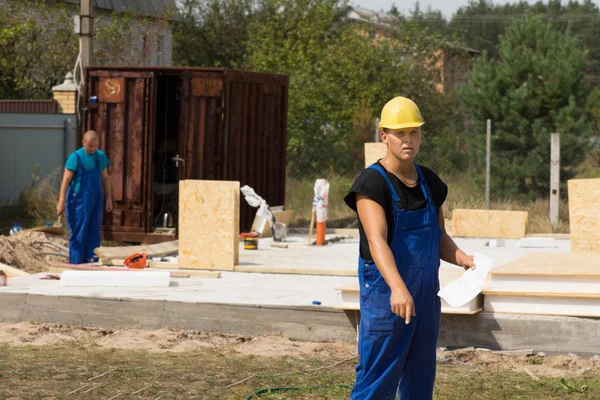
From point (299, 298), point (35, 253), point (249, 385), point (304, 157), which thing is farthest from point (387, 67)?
point (249, 385)

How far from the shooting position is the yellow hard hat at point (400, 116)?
525 centimetres

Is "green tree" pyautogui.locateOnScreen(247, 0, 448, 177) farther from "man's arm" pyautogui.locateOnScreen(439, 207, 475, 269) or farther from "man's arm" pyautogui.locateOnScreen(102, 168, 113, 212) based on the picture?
"man's arm" pyautogui.locateOnScreen(439, 207, 475, 269)

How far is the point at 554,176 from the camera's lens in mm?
18266

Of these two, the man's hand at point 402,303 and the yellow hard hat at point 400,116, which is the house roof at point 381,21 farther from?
the man's hand at point 402,303

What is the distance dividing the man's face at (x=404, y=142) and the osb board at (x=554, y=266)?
3.54 meters

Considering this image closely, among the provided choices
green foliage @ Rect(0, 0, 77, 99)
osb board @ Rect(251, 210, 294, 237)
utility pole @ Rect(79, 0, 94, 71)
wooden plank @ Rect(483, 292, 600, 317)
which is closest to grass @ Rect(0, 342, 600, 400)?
wooden plank @ Rect(483, 292, 600, 317)

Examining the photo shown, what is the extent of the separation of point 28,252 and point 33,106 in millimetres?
9983

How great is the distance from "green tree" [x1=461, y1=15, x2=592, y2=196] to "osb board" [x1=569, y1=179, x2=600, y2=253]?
26.6 feet

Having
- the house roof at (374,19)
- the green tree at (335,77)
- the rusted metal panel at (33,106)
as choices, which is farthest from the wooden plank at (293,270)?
the house roof at (374,19)

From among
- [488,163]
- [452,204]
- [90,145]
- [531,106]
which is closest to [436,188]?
[90,145]

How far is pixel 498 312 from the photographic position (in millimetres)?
8648

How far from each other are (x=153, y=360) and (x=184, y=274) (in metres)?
3.10

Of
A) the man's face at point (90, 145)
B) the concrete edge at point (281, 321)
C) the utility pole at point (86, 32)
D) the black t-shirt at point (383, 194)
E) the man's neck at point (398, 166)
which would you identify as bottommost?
the concrete edge at point (281, 321)

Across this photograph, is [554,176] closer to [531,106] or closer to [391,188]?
[531,106]
